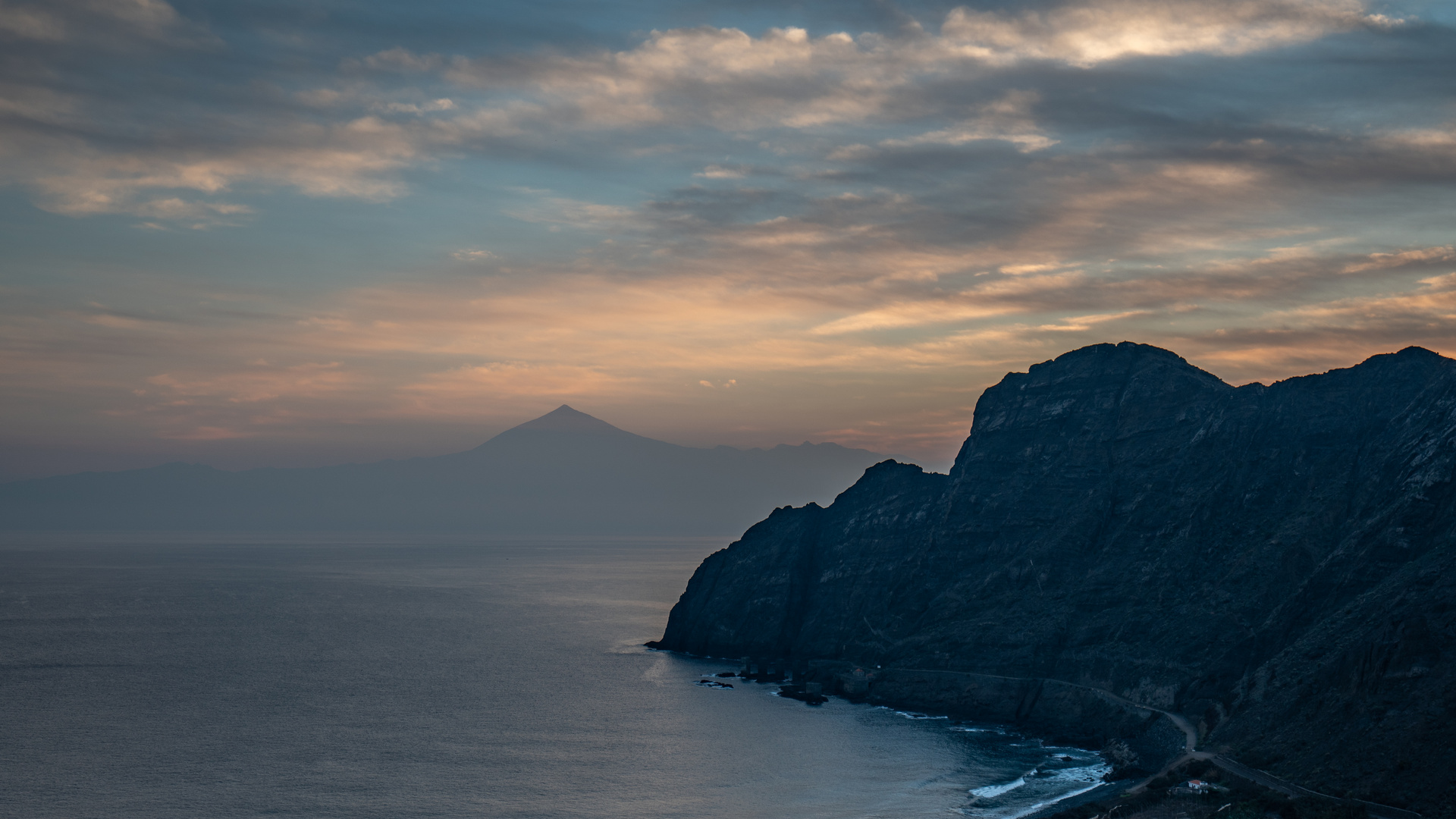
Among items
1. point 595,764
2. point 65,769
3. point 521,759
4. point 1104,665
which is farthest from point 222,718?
point 1104,665

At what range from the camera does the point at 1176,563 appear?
131000mm

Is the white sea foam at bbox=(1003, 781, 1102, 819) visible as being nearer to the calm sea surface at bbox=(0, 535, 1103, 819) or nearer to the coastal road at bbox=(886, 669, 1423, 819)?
the calm sea surface at bbox=(0, 535, 1103, 819)

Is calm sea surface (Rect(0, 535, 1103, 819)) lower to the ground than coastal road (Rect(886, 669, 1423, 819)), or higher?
lower

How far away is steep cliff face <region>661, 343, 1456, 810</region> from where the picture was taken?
88250 millimetres

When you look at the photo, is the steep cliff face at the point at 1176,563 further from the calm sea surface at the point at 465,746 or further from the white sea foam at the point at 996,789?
the white sea foam at the point at 996,789

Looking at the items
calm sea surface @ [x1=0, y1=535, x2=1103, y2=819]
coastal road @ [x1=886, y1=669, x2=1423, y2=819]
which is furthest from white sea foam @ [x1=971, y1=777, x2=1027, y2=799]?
coastal road @ [x1=886, y1=669, x2=1423, y2=819]

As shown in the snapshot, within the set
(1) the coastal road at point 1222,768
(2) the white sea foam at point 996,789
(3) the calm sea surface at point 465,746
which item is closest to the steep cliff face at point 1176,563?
(1) the coastal road at point 1222,768

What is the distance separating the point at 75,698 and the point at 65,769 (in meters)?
38.0

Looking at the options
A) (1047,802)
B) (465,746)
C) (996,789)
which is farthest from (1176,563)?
(465,746)

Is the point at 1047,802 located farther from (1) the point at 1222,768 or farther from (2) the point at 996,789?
(1) the point at 1222,768

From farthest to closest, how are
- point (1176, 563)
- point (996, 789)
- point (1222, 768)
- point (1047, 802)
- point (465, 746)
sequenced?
point (1176, 563) < point (465, 746) < point (996, 789) < point (1047, 802) < point (1222, 768)

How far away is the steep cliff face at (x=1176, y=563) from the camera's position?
8825 centimetres

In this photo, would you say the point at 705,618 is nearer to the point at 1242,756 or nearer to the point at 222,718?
the point at 222,718

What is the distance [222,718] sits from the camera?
116 m
